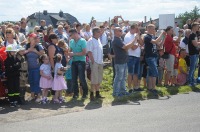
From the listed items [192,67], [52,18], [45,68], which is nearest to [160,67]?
[192,67]

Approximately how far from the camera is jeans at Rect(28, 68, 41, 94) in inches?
401

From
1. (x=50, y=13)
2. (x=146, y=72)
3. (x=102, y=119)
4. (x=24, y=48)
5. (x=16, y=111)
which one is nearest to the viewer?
(x=102, y=119)

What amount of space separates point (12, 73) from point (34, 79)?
29.8 inches

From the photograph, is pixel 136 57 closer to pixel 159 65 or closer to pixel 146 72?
pixel 146 72

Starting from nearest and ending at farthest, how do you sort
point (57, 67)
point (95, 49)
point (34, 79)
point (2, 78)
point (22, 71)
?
point (2, 78), point (22, 71), point (57, 67), point (34, 79), point (95, 49)

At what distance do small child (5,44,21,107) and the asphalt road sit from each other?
171 cm

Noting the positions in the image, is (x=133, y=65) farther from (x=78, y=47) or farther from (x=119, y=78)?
(x=78, y=47)

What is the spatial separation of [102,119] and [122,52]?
9.93 ft

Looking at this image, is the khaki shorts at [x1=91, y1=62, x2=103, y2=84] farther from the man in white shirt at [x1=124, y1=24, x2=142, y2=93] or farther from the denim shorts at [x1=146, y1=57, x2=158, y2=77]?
the denim shorts at [x1=146, y1=57, x2=158, y2=77]

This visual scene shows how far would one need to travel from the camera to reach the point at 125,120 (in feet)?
26.8

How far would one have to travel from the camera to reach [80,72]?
1065 cm

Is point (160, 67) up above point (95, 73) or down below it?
below

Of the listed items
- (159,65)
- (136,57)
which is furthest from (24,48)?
(159,65)

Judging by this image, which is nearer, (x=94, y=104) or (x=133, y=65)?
(x=94, y=104)
